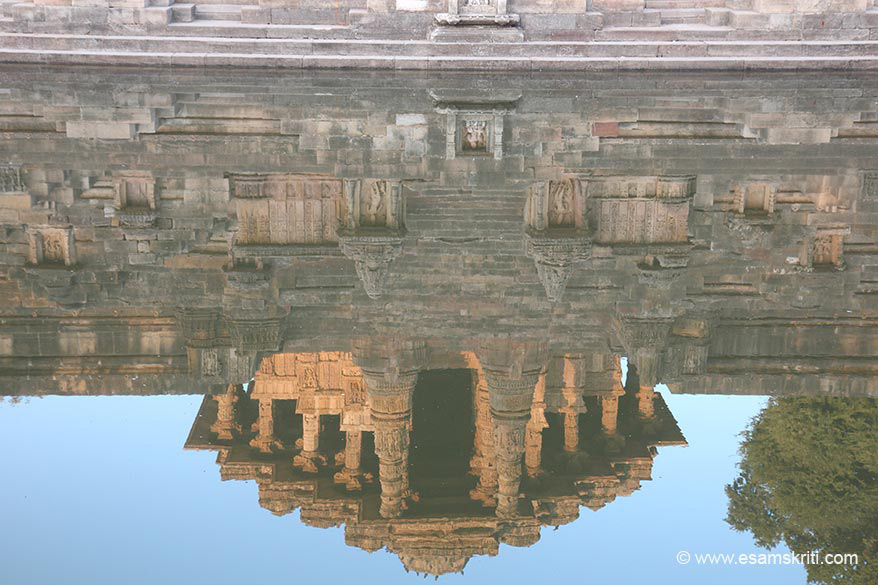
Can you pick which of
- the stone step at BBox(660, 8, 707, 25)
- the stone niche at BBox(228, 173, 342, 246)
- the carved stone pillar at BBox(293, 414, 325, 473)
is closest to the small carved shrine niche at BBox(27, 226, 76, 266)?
the stone niche at BBox(228, 173, 342, 246)

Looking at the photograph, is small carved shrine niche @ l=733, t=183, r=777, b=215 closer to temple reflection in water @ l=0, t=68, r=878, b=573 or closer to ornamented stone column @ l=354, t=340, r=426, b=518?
temple reflection in water @ l=0, t=68, r=878, b=573

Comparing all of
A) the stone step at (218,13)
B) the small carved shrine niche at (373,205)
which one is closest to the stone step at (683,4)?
the stone step at (218,13)

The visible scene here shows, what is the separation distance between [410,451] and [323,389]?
1012mm

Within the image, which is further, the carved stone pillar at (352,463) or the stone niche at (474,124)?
the stone niche at (474,124)

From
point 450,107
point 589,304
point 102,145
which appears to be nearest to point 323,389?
point 589,304

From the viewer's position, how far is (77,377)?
12.3m

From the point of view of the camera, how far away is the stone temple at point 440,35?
→ 80.3 ft

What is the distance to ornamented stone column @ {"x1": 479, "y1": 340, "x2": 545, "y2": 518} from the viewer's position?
12.3 metres

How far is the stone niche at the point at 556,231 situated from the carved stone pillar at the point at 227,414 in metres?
3.52

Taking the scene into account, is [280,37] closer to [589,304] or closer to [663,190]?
[663,190]

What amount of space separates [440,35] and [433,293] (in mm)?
12217

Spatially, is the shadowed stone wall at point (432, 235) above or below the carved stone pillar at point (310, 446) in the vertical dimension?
above

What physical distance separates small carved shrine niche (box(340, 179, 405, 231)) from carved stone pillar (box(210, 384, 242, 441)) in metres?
3.21

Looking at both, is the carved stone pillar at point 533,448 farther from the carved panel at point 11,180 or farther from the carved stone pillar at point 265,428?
the carved panel at point 11,180
